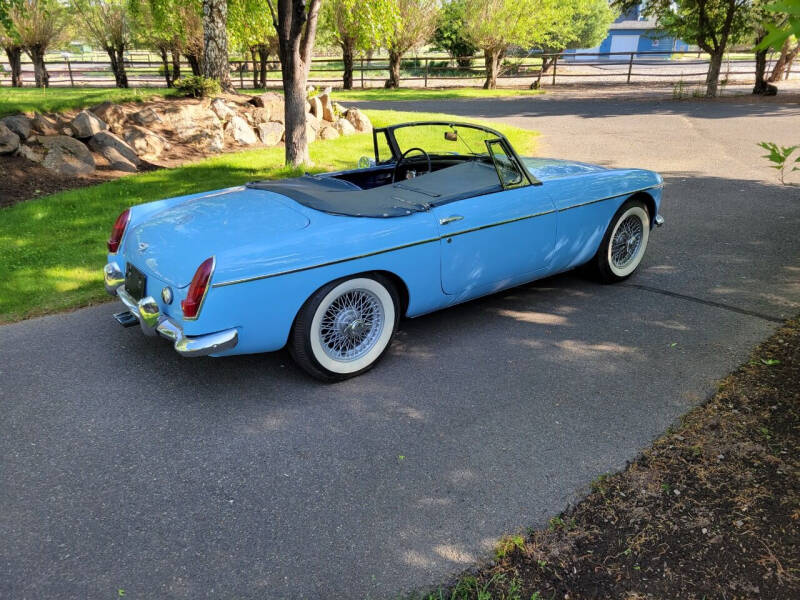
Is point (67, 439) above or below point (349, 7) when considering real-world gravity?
below

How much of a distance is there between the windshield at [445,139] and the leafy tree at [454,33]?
22.1 meters

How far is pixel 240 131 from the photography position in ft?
37.6

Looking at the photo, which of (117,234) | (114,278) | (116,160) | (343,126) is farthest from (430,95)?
(114,278)

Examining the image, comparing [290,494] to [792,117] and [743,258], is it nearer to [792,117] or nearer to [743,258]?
[743,258]

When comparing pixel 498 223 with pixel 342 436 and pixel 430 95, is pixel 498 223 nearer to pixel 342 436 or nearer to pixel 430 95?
pixel 342 436

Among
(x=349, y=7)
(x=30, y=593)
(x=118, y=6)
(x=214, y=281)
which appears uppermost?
(x=118, y=6)

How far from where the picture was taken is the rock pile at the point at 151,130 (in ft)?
29.2

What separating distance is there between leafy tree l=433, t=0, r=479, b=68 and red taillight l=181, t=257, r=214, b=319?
79.6 feet

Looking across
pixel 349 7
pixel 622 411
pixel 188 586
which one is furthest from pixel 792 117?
pixel 188 586

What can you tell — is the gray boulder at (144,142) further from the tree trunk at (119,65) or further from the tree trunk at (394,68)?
the tree trunk at (394,68)

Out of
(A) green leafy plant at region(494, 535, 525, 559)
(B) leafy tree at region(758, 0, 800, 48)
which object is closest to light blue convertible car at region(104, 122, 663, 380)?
(A) green leafy plant at region(494, 535, 525, 559)

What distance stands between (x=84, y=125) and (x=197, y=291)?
25.8ft

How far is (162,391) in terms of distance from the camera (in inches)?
142

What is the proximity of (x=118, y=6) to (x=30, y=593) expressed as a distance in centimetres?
2540
